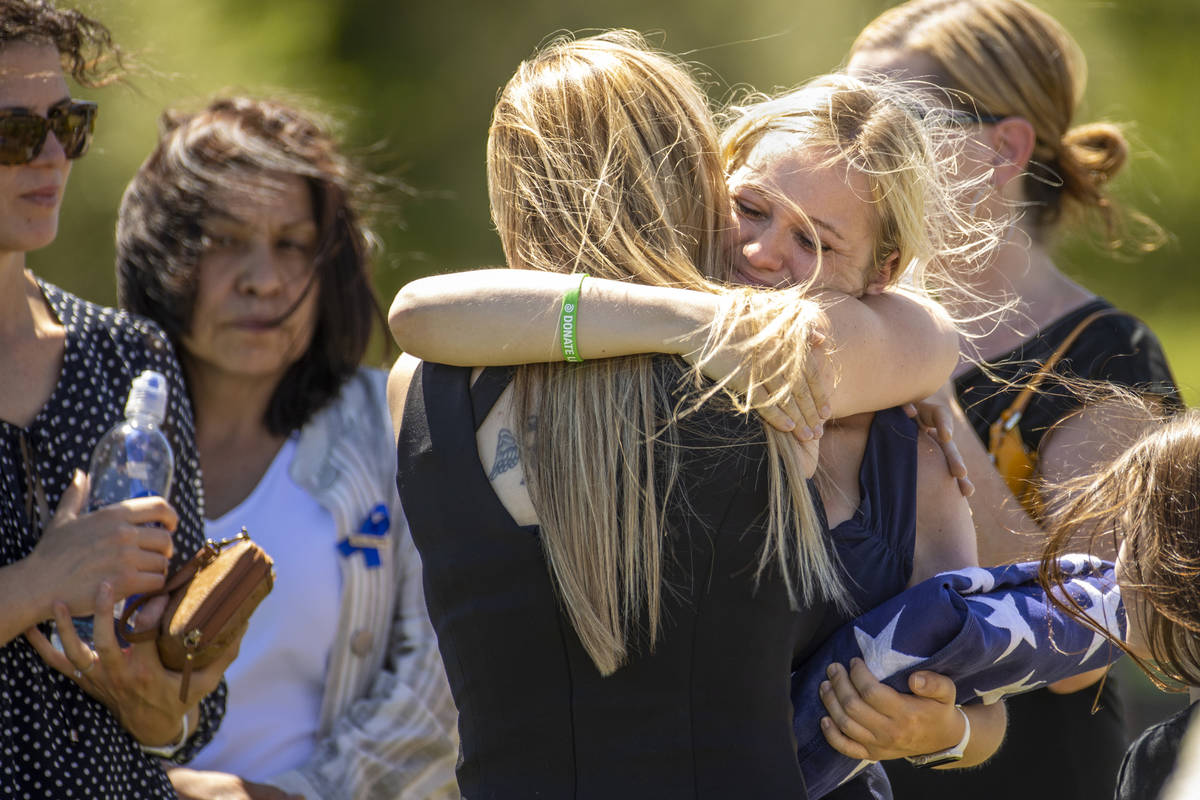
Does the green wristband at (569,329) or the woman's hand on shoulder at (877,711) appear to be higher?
the green wristband at (569,329)

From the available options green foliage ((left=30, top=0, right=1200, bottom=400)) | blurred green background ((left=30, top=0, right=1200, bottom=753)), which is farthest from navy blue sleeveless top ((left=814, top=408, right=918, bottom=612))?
green foliage ((left=30, top=0, right=1200, bottom=400))

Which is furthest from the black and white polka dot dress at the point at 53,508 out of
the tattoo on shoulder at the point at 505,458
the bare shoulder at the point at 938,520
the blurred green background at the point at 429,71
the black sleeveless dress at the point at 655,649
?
the blurred green background at the point at 429,71

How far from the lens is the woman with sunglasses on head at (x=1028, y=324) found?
212 cm

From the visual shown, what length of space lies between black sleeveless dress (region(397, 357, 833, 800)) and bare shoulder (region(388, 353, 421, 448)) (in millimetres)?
131

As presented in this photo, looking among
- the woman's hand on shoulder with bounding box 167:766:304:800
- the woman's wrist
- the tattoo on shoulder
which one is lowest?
the woman's hand on shoulder with bounding box 167:766:304:800

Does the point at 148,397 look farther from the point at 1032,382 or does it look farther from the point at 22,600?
the point at 1032,382

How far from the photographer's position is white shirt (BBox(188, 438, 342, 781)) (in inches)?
99.5

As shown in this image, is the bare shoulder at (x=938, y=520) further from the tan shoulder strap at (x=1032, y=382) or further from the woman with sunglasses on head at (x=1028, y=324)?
the tan shoulder strap at (x=1032, y=382)

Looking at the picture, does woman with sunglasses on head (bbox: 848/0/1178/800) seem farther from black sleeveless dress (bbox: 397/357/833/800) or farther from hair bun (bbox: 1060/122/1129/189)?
black sleeveless dress (bbox: 397/357/833/800)

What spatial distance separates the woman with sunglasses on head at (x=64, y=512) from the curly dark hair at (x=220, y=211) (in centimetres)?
50

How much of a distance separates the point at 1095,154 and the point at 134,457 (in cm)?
206

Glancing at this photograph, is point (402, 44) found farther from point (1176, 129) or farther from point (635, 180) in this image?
point (635, 180)

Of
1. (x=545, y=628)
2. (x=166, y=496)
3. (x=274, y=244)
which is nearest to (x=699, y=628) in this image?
(x=545, y=628)

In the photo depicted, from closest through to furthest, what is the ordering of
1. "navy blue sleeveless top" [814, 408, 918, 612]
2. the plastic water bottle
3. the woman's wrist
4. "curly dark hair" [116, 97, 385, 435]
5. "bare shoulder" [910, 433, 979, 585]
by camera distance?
1. "navy blue sleeveless top" [814, 408, 918, 612]
2. "bare shoulder" [910, 433, 979, 585]
3. the woman's wrist
4. the plastic water bottle
5. "curly dark hair" [116, 97, 385, 435]
